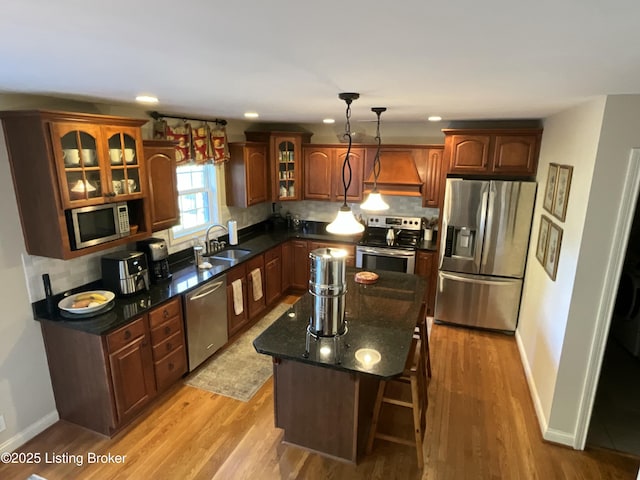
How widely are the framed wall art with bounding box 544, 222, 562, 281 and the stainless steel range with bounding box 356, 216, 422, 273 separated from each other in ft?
Result: 5.37

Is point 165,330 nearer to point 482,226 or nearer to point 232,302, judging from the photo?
point 232,302

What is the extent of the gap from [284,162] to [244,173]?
0.72 meters

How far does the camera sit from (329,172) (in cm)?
507

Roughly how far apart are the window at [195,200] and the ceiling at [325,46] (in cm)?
198

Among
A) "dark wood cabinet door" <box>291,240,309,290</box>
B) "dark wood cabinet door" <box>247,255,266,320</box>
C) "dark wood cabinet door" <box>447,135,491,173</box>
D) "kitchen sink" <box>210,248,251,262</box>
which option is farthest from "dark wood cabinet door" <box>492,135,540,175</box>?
"kitchen sink" <box>210,248,251,262</box>

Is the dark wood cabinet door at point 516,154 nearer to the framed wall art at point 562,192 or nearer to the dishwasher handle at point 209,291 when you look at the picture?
the framed wall art at point 562,192

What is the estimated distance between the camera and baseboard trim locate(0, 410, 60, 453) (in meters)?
2.56

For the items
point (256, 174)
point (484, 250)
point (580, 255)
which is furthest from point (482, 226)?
point (256, 174)

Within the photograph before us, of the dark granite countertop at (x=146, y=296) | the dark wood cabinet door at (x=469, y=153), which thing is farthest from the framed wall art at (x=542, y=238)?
the dark granite countertop at (x=146, y=296)

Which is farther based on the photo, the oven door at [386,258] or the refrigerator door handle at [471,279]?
the oven door at [386,258]

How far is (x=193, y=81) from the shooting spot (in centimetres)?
182

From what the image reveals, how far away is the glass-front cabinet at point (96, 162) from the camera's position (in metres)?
2.41

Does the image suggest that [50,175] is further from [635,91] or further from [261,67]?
[635,91]

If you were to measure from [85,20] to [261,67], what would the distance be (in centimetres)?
66
